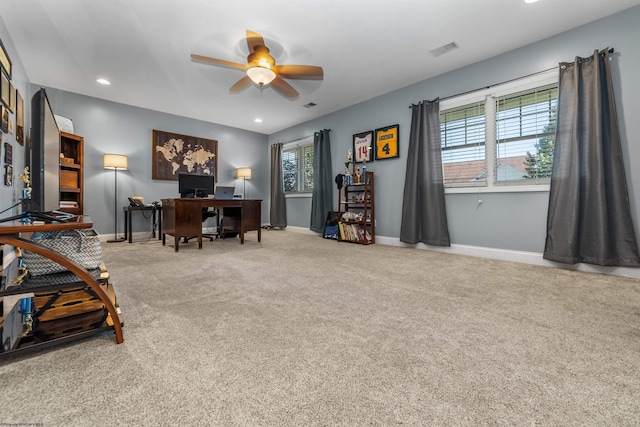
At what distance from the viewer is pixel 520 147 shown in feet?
9.89

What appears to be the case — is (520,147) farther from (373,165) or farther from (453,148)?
(373,165)

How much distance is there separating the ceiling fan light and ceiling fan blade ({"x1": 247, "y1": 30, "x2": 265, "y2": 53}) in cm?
20

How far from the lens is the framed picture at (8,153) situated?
7.79 ft

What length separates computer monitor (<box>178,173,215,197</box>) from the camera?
439 centimetres

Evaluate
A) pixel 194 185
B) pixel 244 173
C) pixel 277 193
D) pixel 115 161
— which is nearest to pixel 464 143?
pixel 277 193

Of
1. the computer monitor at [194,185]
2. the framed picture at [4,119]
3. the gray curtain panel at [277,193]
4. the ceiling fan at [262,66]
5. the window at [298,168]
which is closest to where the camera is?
the framed picture at [4,119]

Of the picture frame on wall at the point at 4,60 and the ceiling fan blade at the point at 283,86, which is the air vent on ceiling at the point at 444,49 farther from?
the picture frame on wall at the point at 4,60

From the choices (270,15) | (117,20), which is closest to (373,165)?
(270,15)

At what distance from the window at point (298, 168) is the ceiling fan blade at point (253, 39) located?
2975mm

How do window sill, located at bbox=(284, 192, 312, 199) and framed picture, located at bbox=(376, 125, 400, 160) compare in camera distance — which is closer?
framed picture, located at bbox=(376, 125, 400, 160)

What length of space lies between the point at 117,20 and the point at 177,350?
3070 millimetres

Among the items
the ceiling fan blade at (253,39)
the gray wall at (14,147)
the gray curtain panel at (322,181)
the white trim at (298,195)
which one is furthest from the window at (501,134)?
the gray wall at (14,147)

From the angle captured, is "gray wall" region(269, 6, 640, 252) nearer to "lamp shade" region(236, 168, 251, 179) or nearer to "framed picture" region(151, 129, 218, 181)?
"lamp shade" region(236, 168, 251, 179)

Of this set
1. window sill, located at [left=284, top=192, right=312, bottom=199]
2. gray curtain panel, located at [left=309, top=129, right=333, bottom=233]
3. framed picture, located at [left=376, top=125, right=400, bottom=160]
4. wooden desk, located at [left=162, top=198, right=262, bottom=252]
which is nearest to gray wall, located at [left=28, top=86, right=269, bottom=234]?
wooden desk, located at [left=162, top=198, right=262, bottom=252]
